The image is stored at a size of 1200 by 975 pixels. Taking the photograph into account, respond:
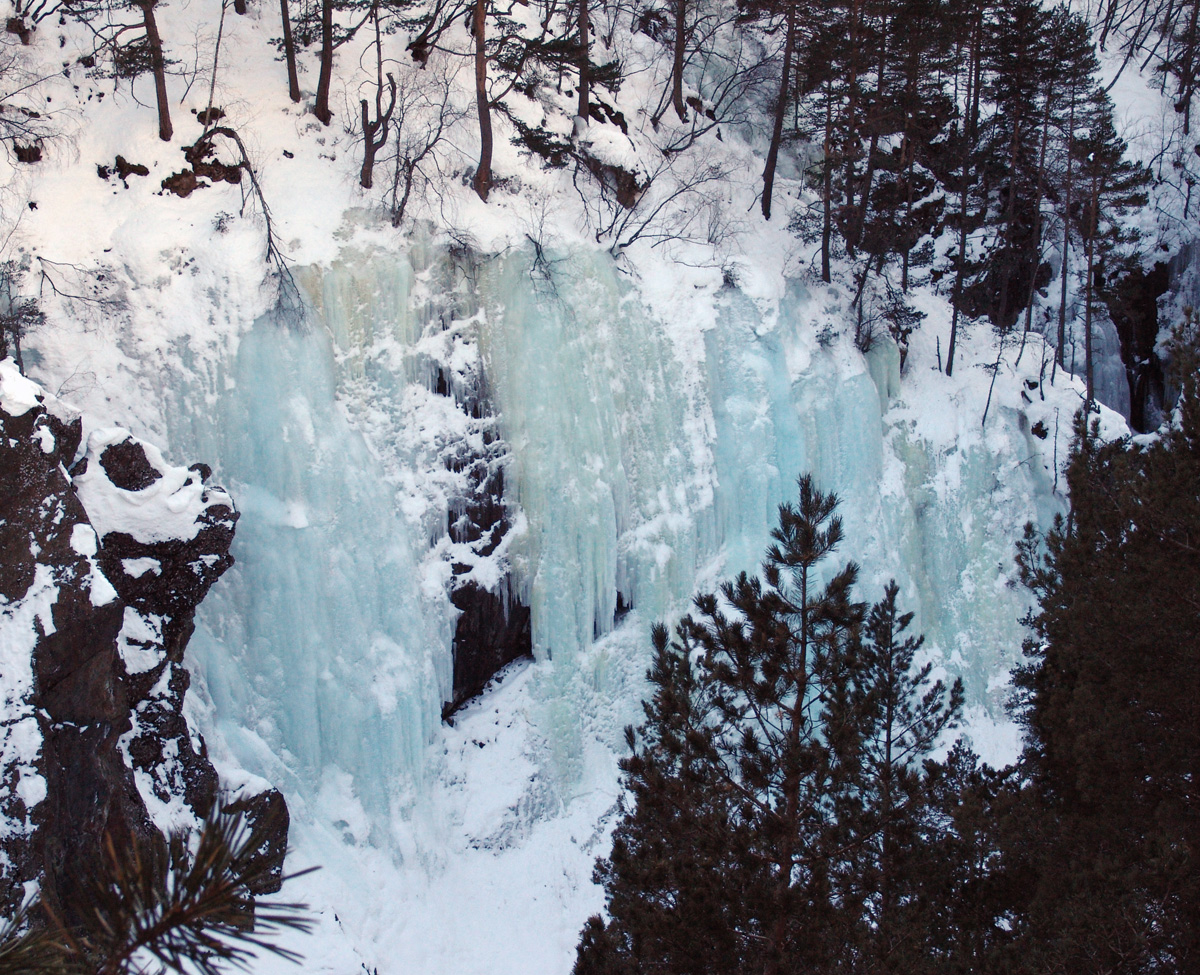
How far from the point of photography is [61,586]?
23.4 ft

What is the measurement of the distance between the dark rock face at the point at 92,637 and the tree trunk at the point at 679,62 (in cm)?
1080

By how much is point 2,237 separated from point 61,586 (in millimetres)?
5437

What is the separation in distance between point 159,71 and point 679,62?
829 cm

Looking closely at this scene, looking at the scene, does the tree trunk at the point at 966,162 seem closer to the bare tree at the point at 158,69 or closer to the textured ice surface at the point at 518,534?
the textured ice surface at the point at 518,534

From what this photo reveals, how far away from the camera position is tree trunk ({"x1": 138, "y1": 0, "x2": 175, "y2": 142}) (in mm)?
11422

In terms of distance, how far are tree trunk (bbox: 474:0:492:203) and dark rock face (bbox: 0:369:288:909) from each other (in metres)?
5.69

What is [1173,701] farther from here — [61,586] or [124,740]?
[124,740]

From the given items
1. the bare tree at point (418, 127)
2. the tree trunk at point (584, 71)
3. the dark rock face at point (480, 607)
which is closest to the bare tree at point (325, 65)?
the bare tree at point (418, 127)

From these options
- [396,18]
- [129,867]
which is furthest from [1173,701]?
[396,18]

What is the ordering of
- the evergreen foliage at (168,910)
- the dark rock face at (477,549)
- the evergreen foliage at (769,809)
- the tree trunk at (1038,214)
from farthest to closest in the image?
1. the tree trunk at (1038,214)
2. the dark rock face at (477,549)
3. the evergreen foliage at (769,809)
4. the evergreen foliage at (168,910)

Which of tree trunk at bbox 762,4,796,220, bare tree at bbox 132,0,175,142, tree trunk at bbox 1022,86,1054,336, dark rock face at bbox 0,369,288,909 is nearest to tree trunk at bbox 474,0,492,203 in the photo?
bare tree at bbox 132,0,175,142

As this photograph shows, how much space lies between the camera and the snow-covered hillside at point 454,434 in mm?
10375

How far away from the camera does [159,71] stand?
11508 millimetres

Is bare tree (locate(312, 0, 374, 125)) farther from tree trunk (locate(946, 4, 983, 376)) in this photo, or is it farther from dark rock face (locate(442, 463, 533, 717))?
tree trunk (locate(946, 4, 983, 376))
